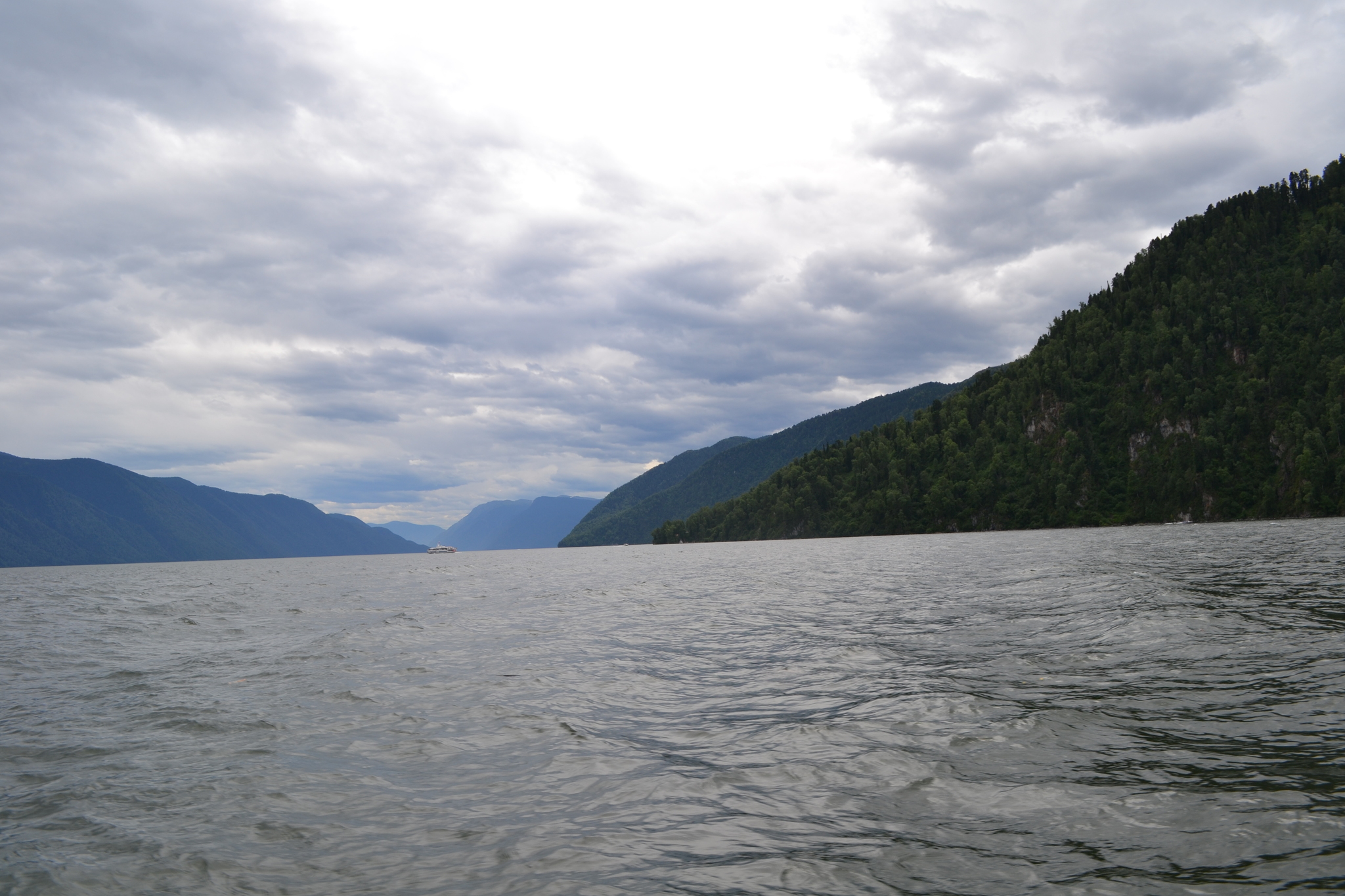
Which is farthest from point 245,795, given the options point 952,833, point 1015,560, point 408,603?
point 1015,560

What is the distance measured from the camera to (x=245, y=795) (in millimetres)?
12461

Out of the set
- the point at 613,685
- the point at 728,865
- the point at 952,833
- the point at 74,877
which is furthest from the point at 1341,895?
the point at 613,685

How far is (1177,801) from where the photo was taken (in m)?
9.46

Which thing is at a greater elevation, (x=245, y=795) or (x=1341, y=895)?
(x=1341, y=895)

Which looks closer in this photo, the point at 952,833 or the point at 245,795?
the point at 952,833

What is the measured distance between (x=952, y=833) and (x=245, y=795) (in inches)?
454

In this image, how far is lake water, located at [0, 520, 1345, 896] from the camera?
28.3 ft

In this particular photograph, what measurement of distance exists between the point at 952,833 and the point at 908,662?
12.5 metres

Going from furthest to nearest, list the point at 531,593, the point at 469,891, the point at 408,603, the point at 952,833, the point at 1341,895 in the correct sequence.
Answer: the point at 531,593
the point at 408,603
the point at 952,833
the point at 469,891
the point at 1341,895

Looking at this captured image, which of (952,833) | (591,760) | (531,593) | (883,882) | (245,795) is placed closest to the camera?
(883,882)

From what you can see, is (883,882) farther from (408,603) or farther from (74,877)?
(408,603)

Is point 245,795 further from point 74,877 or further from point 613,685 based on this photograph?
point 613,685

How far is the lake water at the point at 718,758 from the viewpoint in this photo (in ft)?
28.3

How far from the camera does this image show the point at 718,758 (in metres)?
13.2
